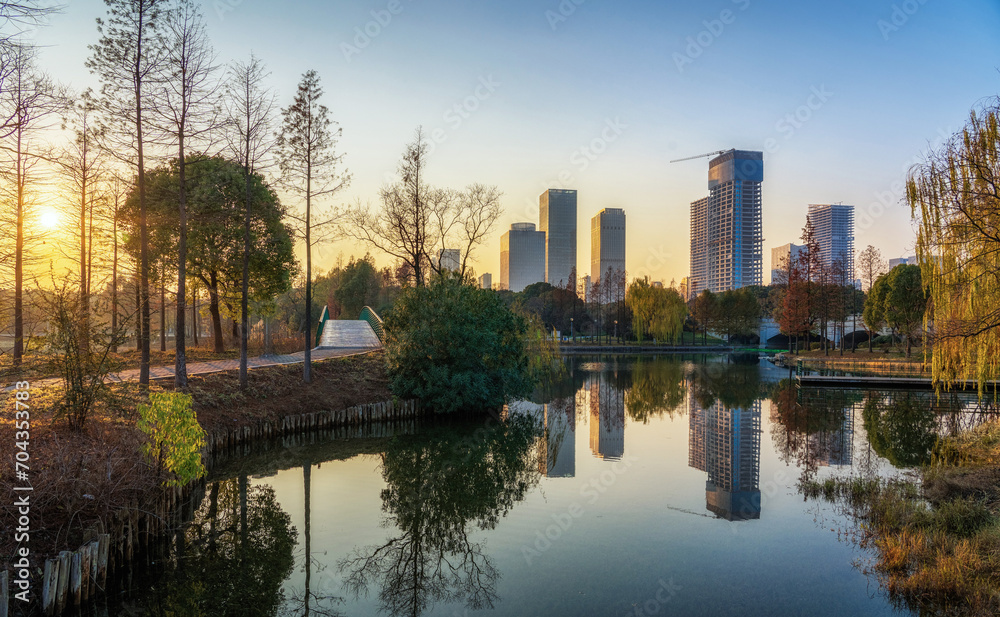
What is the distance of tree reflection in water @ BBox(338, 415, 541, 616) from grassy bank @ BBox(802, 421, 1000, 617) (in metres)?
5.80

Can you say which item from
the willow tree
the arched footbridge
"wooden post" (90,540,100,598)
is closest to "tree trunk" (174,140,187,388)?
"wooden post" (90,540,100,598)

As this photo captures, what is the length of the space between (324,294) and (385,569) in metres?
66.6

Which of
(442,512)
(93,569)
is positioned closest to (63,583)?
(93,569)

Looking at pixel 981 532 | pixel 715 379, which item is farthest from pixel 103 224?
pixel 715 379

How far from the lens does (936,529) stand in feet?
29.0

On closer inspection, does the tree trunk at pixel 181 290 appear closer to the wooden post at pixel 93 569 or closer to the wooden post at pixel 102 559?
the wooden post at pixel 102 559

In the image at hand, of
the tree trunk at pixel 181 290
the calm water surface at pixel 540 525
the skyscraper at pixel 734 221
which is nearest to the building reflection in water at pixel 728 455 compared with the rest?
the calm water surface at pixel 540 525

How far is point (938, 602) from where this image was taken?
6.95 m

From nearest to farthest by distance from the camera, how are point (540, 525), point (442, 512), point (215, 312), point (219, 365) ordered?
point (540, 525) < point (442, 512) < point (219, 365) < point (215, 312)

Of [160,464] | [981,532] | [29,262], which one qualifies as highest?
[29,262]

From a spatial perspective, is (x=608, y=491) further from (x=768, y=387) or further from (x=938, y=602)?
(x=768, y=387)

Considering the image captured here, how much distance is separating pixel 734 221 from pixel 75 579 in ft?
576

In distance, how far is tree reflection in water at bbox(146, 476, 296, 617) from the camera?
7246 mm

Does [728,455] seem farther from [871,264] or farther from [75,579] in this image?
[871,264]
